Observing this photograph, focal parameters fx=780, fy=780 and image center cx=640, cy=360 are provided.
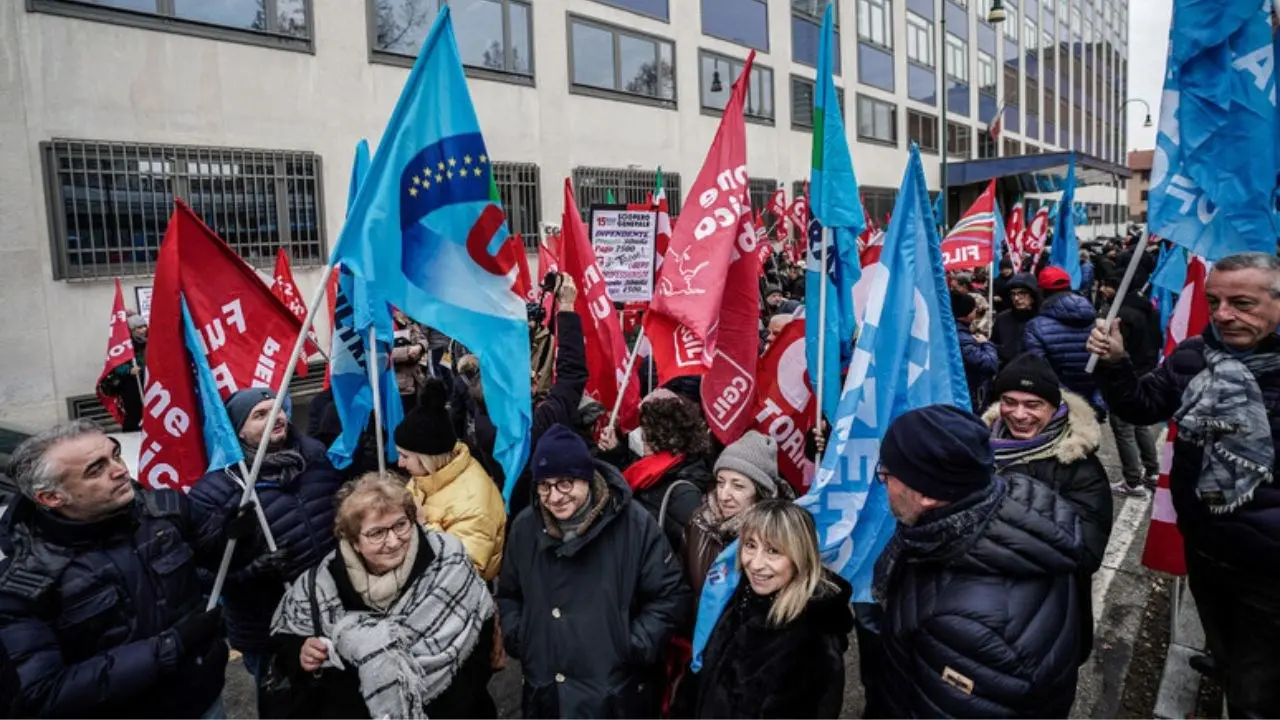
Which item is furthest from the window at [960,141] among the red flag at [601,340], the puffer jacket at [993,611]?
the puffer jacket at [993,611]

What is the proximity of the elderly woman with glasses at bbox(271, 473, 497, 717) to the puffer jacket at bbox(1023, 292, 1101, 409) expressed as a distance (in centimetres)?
453

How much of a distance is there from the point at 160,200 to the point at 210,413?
28.9 feet

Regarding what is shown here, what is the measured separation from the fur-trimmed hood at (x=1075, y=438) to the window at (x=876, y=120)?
25004 millimetres

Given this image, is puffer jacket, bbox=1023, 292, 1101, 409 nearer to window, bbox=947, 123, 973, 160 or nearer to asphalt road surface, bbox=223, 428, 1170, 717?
asphalt road surface, bbox=223, 428, 1170, 717

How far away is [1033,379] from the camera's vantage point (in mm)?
3205

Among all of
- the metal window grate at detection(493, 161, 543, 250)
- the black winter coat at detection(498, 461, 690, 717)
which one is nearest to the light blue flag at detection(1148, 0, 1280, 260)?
the black winter coat at detection(498, 461, 690, 717)

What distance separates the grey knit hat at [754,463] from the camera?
3.04 meters

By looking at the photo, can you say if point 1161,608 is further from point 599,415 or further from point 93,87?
point 93,87

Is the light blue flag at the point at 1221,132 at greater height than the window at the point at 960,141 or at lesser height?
lesser

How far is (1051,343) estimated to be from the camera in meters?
5.54

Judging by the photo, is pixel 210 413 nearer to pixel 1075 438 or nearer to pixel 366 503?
pixel 366 503

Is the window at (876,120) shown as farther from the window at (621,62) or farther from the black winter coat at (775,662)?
the black winter coat at (775,662)

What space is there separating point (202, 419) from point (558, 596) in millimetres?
1713

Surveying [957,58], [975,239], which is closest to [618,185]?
[975,239]
